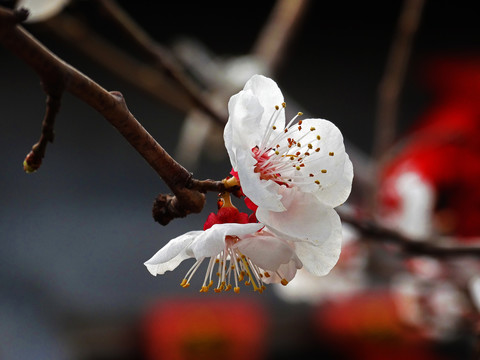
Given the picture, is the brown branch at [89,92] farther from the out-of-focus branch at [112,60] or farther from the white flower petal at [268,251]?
the out-of-focus branch at [112,60]

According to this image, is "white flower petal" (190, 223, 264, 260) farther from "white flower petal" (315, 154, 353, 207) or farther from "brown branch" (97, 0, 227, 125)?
"brown branch" (97, 0, 227, 125)

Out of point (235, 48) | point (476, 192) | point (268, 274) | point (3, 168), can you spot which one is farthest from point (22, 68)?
point (268, 274)

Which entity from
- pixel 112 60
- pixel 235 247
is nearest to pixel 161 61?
pixel 112 60

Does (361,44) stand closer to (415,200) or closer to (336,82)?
(336,82)

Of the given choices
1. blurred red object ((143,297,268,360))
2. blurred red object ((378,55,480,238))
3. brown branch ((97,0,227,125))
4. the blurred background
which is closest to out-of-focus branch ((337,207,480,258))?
brown branch ((97,0,227,125))

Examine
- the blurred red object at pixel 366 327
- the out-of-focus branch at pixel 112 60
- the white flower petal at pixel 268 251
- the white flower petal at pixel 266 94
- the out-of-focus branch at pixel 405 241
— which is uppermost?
the out-of-focus branch at pixel 112 60

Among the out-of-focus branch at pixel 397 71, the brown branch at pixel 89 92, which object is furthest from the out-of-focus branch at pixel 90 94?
the out-of-focus branch at pixel 397 71
